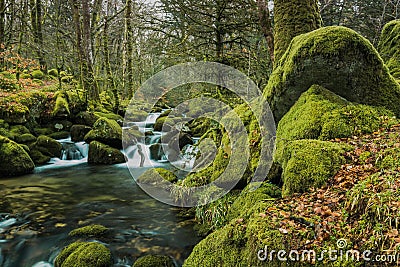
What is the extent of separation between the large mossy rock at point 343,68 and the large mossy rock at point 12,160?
9.25 meters

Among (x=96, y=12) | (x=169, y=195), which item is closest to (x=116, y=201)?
(x=169, y=195)

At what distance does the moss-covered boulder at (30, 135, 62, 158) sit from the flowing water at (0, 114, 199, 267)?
1803 mm

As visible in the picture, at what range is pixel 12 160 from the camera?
33.2ft

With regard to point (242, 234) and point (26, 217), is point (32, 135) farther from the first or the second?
point (242, 234)

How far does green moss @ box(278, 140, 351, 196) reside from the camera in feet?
11.9

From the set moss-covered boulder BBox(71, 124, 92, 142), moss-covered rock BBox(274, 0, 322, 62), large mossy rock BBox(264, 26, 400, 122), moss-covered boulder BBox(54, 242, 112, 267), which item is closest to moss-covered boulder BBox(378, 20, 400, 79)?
moss-covered rock BBox(274, 0, 322, 62)

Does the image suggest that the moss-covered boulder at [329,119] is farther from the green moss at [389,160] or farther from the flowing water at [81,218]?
the flowing water at [81,218]

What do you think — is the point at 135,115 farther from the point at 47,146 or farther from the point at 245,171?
the point at 245,171

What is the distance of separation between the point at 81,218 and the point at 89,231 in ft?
3.39

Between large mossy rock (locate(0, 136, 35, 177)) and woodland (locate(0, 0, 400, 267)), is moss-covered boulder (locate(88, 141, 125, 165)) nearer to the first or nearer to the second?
woodland (locate(0, 0, 400, 267))

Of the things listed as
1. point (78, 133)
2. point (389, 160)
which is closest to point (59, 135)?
point (78, 133)

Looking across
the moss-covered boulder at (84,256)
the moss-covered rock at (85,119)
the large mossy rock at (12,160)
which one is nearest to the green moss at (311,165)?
the moss-covered boulder at (84,256)

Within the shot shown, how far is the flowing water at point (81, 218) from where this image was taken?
5.40m

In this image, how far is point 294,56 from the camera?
5.26 meters
